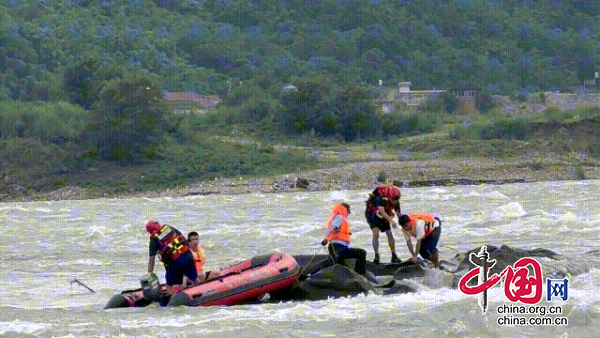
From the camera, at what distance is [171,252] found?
1018 inches

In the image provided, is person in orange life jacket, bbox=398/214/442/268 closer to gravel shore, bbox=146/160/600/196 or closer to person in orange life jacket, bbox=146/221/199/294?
person in orange life jacket, bbox=146/221/199/294

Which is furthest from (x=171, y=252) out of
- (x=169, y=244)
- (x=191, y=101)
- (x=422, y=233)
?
(x=191, y=101)

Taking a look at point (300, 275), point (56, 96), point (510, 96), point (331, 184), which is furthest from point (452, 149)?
point (300, 275)

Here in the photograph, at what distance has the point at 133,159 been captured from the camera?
92.8 metres

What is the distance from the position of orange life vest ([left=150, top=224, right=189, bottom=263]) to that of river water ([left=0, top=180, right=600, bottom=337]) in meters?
0.98

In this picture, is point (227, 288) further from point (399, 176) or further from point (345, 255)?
point (399, 176)

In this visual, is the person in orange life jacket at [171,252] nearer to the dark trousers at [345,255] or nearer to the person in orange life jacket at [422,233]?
the dark trousers at [345,255]

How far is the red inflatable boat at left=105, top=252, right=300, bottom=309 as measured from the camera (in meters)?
25.6

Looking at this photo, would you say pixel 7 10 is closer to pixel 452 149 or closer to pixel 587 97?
pixel 587 97

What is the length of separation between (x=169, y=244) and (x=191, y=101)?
104 metres

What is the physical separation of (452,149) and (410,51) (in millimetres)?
69385

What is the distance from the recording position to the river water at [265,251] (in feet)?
78.1

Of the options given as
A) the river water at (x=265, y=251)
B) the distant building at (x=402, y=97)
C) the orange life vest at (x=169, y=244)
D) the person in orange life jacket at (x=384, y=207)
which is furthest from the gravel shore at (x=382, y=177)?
the orange life vest at (x=169, y=244)

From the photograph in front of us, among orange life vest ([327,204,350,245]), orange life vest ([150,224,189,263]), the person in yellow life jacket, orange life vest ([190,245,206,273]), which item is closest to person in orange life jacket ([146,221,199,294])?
orange life vest ([150,224,189,263])
